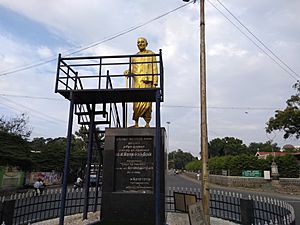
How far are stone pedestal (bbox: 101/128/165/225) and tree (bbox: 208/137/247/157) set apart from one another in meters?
75.3

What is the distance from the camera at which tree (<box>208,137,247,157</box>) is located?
83312 mm

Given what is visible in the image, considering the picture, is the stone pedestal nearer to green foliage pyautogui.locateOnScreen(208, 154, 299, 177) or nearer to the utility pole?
the utility pole

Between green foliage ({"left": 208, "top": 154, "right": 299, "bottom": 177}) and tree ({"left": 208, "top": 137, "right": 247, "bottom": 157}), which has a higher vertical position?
tree ({"left": 208, "top": 137, "right": 247, "bottom": 157})

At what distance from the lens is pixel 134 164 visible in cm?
837

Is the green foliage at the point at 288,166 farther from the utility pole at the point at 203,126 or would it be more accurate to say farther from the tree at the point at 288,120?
the utility pole at the point at 203,126

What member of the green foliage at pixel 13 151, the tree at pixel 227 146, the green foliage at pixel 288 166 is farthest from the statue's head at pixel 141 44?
the tree at pixel 227 146

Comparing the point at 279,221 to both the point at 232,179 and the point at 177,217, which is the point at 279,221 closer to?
the point at 177,217

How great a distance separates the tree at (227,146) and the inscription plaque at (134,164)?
75.3 meters

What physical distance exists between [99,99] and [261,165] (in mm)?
26155

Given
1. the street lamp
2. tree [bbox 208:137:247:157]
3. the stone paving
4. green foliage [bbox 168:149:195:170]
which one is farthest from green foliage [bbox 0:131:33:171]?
green foliage [bbox 168:149:195:170]

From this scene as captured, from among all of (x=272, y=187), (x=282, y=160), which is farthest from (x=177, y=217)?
(x=282, y=160)

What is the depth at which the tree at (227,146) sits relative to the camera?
83.3 m

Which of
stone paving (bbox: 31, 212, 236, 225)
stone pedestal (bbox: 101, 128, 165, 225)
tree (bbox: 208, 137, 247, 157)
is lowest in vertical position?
stone paving (bbox: 31, 212, 236, 225)

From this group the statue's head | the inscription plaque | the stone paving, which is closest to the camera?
the inscription plaque
